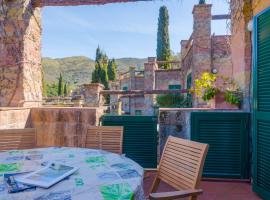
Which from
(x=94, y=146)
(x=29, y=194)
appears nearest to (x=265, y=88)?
(x=94, y=146)

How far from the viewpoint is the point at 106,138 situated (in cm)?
276

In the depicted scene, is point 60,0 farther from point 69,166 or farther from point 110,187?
point 110,187

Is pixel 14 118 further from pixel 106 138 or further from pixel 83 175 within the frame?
pixel 83 175

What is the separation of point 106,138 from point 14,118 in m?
1.66

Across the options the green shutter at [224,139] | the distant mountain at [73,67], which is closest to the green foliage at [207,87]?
the green shutter at [224,139]

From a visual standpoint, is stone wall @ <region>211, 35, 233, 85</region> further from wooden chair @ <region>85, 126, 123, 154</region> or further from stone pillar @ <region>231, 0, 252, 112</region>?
wooden chair @ <region>85, 126, 123, 154</region>

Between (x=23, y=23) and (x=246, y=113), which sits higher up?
(x=23, y=23)

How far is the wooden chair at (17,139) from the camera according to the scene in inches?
101

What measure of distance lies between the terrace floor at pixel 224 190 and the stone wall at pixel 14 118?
2.03m

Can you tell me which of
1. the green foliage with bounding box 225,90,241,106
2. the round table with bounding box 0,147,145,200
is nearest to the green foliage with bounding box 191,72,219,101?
the green foliage with bounding box 225,90,241,106

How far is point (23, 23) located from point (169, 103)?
29.7 feet

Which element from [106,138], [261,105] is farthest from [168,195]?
[261,105]

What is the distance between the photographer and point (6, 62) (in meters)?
4.11

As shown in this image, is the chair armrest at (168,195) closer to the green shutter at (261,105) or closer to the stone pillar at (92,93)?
the green shutter at (261,105)
